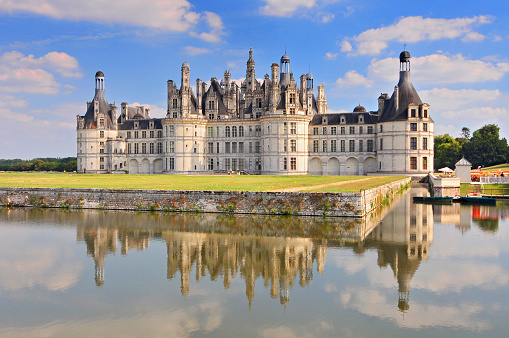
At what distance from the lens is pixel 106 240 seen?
60.3ft

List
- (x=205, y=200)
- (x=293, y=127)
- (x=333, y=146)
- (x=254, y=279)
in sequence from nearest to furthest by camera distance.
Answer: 1. (x=254, y=279)
2. (x=205, y=200)
3. (x=293, y=127)
4. (x=333, y=146)

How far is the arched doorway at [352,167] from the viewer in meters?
63.1

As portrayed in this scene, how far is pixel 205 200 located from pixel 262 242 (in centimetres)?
870

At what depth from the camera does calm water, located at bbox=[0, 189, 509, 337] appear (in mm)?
9828

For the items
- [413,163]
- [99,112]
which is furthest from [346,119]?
[99,112]

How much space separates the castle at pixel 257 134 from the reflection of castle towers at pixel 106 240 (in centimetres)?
4154

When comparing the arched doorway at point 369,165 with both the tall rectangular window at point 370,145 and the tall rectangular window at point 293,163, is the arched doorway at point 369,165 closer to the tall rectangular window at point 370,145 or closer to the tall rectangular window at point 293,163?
the tall rectangular window at point 370,145

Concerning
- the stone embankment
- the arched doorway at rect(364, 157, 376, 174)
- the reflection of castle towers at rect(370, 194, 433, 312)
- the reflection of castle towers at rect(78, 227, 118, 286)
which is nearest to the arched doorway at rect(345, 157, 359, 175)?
the arched doorway at rect(364, 157, 376, 174)

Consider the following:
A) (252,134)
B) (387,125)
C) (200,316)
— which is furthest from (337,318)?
(252,134)

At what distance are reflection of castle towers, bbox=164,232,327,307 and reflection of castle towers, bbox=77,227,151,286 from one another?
1.19 metres

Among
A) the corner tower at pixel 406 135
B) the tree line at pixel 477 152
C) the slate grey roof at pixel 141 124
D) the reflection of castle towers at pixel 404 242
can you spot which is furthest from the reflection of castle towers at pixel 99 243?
the tree line at pixel 477 152

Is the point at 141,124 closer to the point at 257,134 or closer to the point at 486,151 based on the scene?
the point at 257,134

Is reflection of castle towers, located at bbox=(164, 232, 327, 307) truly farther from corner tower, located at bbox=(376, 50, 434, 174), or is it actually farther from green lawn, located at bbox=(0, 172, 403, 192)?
corner tower, located at bbox=(376, 50, 434, 174)

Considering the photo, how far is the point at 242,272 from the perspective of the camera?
44.9ft
